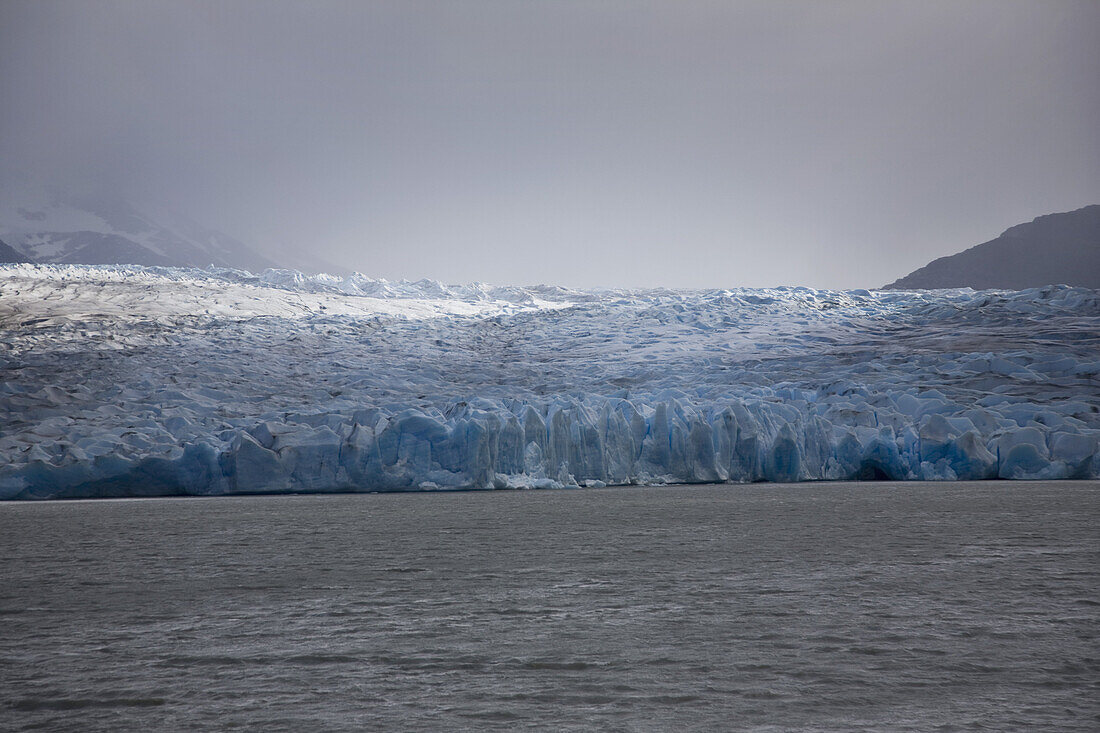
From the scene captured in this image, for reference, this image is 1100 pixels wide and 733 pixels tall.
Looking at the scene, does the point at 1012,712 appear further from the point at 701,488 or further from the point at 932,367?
the point at 932,367

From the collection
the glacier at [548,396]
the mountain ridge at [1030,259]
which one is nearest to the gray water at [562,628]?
the glacier at [548,396]

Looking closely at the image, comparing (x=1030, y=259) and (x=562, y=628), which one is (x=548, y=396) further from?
(x=1030, y=259)

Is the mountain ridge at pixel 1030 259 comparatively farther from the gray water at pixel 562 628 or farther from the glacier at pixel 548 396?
the gray water at pixel 562 628

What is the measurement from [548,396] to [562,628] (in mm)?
11348

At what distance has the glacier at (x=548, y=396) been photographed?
12.5m

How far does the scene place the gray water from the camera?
99.4 inches

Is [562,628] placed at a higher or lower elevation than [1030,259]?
lower

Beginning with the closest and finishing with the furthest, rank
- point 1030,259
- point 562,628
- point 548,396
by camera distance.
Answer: point 562,628 < point 548,396 < point 1030,259

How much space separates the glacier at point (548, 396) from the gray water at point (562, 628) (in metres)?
4.98

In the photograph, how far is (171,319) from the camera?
802 inches

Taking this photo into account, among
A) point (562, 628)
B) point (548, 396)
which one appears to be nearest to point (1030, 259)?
point (548, 396)

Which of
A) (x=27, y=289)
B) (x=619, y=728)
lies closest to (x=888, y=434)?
(x=619, y=728)

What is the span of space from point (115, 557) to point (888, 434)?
34.5 feet

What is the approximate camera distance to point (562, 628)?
11.8ft
